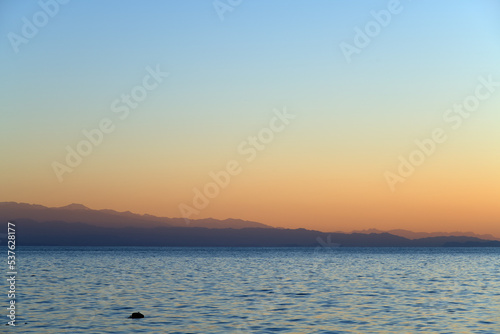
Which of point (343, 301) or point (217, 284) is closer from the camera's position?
point (343, 301)

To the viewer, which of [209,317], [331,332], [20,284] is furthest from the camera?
[20,284]

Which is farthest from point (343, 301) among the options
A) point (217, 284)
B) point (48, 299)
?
point (48, 299)

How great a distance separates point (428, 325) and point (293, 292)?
2215 centimetres

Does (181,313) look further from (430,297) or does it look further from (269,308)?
(430,297)

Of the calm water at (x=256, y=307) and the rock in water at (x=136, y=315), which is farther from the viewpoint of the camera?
the rock in water at (x=136, y=315)

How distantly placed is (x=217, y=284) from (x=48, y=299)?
2294cm

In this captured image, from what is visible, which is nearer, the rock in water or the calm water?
the calm water

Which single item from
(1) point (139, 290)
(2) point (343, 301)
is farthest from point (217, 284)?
(2) point (343, 301)

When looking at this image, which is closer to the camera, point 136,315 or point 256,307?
point 136,315

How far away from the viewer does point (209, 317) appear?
41062 millimetres

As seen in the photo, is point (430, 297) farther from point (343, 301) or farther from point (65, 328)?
point (65, 328)

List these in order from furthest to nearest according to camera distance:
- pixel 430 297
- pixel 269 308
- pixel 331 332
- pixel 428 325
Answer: pixel 430 297 < pixel 269 308 < pixel 428 325 < pixel 331 332

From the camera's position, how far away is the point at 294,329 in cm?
3650

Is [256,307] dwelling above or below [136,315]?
above
